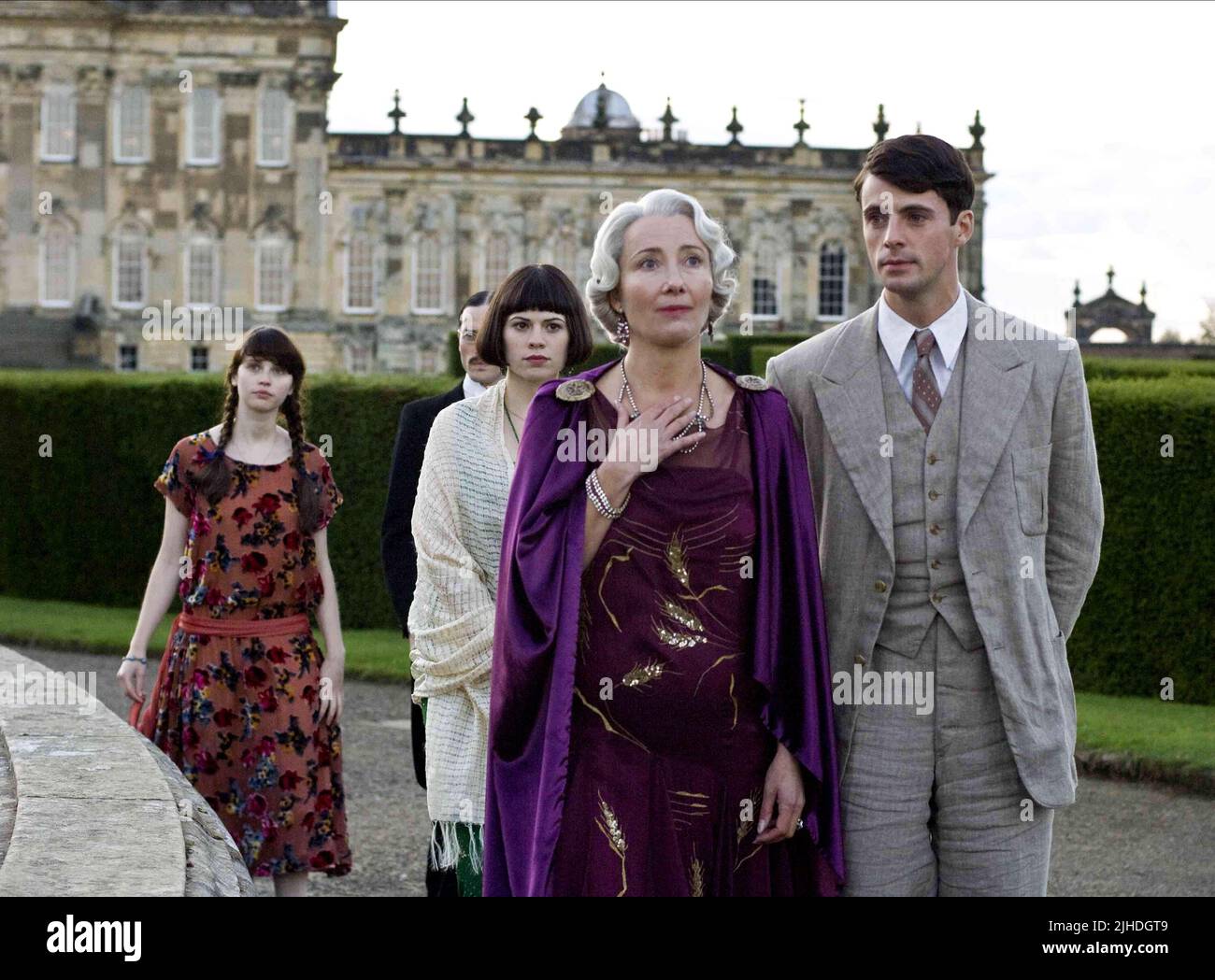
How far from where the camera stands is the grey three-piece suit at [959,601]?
10.9 ft

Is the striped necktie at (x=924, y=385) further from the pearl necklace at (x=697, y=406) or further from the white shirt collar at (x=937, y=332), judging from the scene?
the pearl necklace at (x=697, y=406)

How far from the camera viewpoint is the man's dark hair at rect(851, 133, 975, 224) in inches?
135

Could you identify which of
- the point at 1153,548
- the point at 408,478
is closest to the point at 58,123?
the point at 1153,548

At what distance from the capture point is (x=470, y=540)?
166 inches

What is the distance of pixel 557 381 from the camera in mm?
3475

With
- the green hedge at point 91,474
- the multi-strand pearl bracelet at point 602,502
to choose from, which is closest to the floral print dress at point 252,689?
the multi-strand pearl bracelet at point 602,502

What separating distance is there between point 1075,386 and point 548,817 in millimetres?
1321

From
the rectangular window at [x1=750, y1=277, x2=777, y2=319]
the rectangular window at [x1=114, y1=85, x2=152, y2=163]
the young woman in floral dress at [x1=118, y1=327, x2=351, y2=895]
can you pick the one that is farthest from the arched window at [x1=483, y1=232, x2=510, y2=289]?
the young woman in floral dress at [x1=118, y1=327, x2=351, y2=895]

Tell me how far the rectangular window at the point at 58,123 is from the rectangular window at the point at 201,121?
2910mm

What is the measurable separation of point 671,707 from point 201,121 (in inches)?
1829

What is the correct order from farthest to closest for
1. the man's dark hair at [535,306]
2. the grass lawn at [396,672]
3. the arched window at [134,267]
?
the arched window at [134,267] < the grass lawn at [396,672] < the man's dark hair at [535,306]

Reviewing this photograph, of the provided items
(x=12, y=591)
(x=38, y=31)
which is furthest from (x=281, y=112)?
(x=12, y=591)
